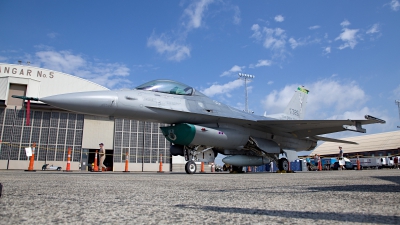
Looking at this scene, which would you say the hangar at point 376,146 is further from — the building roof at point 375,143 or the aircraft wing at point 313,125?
the aircraft wing at point 313,125

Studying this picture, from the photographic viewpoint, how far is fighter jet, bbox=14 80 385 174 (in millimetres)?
7898

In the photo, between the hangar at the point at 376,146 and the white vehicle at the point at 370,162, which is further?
the hangar at the point at 376,146

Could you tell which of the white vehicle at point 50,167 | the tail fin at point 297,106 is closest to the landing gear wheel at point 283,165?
the tail fin at point 297,106

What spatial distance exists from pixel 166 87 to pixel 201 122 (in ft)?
5.63

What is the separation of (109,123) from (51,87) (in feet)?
19.2

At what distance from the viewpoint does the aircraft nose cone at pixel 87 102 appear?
740cm

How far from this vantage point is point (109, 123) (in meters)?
25.3

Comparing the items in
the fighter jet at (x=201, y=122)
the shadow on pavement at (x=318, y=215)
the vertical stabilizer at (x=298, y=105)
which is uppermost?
the vertical stabilizer at (x=298, y=105)

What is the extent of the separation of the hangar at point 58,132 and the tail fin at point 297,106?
46.7ft

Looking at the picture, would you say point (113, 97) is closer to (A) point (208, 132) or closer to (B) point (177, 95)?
(B) point (177, 95)

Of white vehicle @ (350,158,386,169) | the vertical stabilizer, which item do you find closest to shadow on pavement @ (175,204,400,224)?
the vertical stabilizer

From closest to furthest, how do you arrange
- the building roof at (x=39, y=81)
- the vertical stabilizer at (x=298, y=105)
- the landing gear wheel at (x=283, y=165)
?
the landing gear wheel at (x=283, y=165) < the vertical stabilizer at (x=298, y=105) < the building roof at (x=39, y=81)

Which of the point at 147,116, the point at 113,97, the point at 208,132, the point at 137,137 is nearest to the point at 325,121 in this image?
the point at 208,132

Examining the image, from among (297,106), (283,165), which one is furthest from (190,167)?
(297,106)
